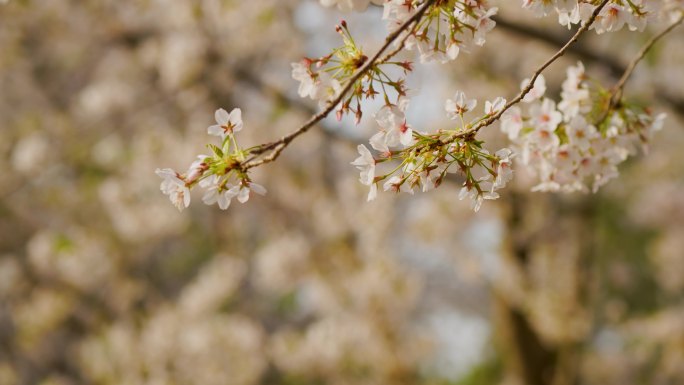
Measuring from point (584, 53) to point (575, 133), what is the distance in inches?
58.9

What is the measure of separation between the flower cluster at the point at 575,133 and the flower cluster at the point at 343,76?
17.2 inches

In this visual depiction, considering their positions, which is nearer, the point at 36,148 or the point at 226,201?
the point at 226,201

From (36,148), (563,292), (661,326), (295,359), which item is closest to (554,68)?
(563,292)

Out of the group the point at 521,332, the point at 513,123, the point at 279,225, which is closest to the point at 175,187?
the point at 513,123

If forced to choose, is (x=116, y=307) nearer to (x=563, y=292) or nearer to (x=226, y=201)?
(x=563, y=292)

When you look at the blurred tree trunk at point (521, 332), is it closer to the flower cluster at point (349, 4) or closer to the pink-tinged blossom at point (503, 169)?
the pink-tinged blossom at point (503, 169)

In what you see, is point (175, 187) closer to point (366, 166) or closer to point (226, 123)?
point (226, 123)

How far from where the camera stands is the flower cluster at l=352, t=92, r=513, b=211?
126 cm

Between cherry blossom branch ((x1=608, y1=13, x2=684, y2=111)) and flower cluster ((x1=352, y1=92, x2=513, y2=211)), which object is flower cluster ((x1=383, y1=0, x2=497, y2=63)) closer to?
flower cluster ((x1=352, y1=92, x2=513, y2=211))

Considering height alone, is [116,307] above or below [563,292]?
above

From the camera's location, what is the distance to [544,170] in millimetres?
1663

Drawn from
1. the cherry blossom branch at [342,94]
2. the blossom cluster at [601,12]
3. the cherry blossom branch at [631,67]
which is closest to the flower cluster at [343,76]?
the cherry blossom branch at [342,94]

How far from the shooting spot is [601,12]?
135 centimetres

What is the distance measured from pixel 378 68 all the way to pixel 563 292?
4.95m
